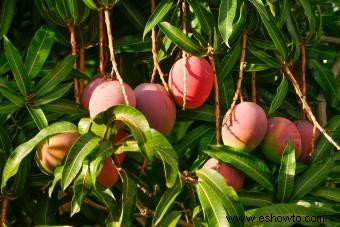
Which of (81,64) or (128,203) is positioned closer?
(128,203)

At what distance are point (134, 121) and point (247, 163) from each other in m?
0.25

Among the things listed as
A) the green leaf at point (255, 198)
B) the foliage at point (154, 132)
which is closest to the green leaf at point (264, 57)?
the foliage at point (154, 132)

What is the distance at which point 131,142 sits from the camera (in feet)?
3.07

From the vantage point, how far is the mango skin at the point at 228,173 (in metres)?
1.05

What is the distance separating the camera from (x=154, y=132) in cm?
90

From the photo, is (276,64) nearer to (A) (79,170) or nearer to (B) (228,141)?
(B) (228,141)

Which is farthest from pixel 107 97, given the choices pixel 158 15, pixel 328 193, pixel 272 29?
pixel 328 193

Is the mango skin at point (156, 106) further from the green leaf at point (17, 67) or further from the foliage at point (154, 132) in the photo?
the green leaf at point (17, 67)

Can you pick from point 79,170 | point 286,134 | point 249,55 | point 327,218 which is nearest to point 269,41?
point 249,55

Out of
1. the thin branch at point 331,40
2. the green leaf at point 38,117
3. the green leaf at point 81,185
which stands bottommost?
the green leaf at point 81,185

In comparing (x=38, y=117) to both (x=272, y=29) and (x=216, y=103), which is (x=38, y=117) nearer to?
(x=216, y=103)

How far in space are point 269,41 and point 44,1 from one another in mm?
394

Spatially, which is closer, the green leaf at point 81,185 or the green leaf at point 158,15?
the green leaf at point 81,185

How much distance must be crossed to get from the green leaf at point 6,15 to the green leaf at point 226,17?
37 centimetres
